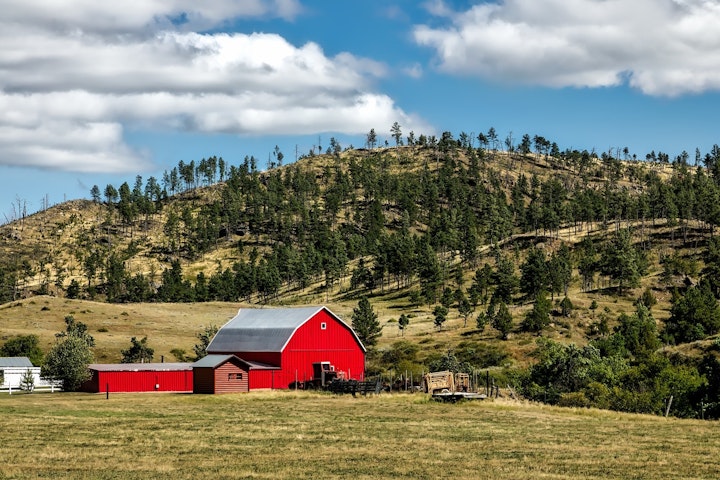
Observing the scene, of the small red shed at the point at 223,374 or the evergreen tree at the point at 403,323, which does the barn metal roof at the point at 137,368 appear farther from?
the evergreen tree at the point at 403,323

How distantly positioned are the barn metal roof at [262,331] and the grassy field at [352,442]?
20.4 meters

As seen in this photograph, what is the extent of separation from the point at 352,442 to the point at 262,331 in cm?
4276

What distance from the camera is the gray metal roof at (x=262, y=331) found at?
72688 mm

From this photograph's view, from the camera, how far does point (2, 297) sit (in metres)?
187

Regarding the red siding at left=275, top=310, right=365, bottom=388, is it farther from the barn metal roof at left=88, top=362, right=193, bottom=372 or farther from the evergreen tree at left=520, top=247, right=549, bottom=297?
the evergreen tree at left=520, top=247, right=549, bottom=297

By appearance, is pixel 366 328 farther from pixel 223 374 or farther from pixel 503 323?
pixel 223 374

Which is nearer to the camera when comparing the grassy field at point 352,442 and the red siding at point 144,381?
the grassy field at point 352,442

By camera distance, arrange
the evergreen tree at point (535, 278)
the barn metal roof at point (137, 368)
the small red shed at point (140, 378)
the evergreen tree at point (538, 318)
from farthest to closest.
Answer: the evergreen tree at point (535, 278)
the evergreen tree at point (538, 318)
the barn metal roof at point (137, 368)
the small red shed at point (140, 378)

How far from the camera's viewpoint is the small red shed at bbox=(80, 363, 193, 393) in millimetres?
70938

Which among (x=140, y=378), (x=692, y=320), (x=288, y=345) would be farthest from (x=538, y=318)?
(x=140, y=378)

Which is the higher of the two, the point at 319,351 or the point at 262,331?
the point at 262,331

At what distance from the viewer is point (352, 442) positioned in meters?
33.1

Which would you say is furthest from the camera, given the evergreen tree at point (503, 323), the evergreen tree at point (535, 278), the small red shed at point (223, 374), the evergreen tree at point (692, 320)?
the evergreen tree at point (535, 278)

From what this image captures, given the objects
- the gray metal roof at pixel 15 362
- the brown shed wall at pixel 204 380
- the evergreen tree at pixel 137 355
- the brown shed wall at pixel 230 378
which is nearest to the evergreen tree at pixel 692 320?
the brown shed wall at pixel 230 378
